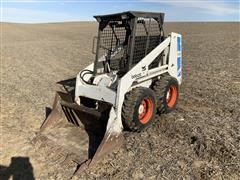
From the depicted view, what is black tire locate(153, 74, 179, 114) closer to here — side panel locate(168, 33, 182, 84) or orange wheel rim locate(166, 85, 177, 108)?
orange wheel rim locate(166, 85, 177, 108)

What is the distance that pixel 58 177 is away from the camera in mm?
5262

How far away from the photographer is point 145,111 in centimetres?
650

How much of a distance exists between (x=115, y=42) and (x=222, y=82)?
437cm

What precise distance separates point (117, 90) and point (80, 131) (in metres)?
1.35

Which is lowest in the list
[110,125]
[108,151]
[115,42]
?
[108,151]

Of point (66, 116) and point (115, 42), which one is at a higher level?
point (115, 42)

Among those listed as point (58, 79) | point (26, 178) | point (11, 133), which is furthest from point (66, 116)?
point (58, 79)

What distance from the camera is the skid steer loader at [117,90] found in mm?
5852

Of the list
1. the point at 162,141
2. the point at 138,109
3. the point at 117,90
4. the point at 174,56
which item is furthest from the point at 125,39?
the point at 162,141

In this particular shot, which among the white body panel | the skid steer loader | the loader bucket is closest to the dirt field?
the loader bucket

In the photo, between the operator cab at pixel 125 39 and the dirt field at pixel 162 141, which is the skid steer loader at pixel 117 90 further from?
the dirt field at pixel 162 141

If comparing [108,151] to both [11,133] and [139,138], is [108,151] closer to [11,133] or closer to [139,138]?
[139,138]

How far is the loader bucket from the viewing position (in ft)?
18.2

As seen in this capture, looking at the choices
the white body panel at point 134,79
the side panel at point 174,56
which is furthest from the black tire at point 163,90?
the side panel at point 174,56
